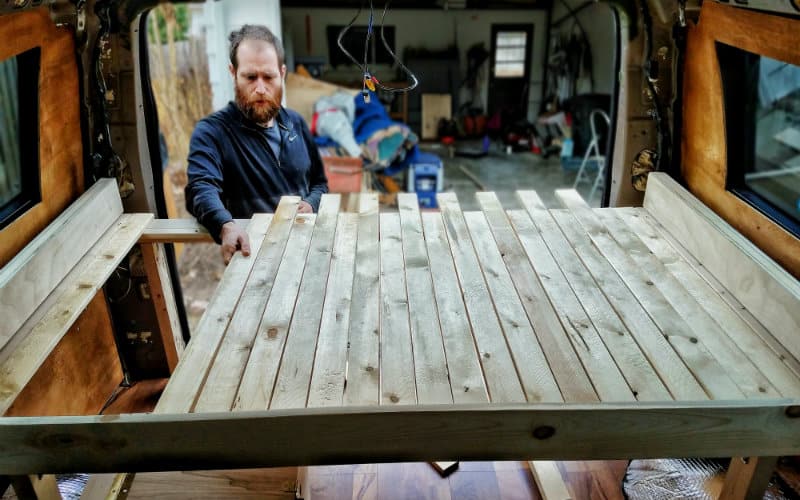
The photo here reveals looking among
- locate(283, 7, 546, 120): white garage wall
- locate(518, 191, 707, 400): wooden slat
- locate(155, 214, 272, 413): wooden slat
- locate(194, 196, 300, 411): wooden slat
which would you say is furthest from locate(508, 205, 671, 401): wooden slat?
locate(283, 7, 546, 120): white garage wall

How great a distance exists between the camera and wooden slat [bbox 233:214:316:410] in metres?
1.77

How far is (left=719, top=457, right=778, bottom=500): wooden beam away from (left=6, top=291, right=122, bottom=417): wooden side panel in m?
2.76

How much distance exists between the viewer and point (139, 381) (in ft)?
12.8

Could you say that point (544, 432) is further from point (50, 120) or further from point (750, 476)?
point (50, 120)

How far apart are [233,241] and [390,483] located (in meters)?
1.44

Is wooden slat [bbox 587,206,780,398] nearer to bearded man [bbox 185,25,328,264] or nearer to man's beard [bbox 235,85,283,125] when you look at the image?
bearded man [bbox 185,25,328,264]

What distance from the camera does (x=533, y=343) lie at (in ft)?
6.64

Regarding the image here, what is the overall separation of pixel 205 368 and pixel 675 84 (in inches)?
103

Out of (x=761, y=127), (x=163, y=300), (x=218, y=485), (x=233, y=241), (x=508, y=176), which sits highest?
(x=761, y=127)

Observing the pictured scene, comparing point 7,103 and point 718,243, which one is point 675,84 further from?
point 7,103

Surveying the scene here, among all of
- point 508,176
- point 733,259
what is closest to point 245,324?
point 733,259

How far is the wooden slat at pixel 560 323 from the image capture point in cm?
183

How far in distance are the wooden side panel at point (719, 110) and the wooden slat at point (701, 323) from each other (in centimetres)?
39

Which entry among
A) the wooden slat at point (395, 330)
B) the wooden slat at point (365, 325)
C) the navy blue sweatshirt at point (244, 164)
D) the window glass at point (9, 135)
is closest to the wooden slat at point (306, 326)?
the wooden slat at point (365, 325)
